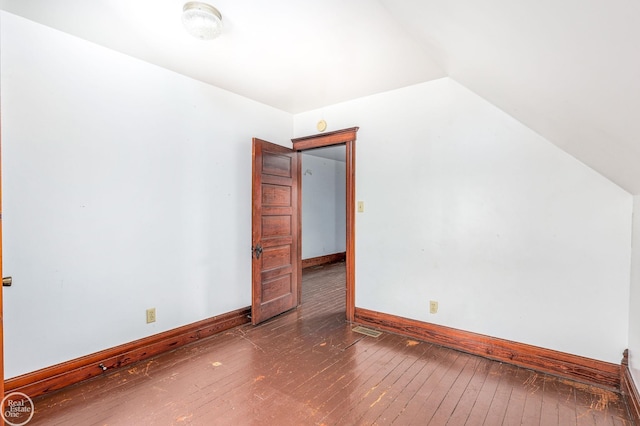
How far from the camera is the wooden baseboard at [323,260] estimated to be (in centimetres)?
646

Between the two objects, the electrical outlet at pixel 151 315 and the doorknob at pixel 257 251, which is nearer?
the electrical outlet at pixel 151 315

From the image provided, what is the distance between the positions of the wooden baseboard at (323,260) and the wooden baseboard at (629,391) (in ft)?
16.0

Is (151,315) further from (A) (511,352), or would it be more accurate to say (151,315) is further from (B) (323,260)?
(B) (323,260)

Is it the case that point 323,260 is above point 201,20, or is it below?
below

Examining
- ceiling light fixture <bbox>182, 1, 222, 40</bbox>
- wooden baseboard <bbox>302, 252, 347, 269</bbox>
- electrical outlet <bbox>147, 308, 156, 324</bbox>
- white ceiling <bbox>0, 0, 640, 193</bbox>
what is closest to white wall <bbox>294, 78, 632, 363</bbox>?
white ceiling <bbox>0, 0, 640, 193</bbox>

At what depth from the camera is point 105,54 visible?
2414mm

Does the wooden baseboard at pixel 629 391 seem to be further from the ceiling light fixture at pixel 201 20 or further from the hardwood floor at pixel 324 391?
the ceiling light fixture at pixel 201 20

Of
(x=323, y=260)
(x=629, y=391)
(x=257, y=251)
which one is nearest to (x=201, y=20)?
(x=257, y=251)

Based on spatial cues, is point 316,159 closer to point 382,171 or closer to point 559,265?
point 382,171

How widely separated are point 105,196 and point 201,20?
154 cm

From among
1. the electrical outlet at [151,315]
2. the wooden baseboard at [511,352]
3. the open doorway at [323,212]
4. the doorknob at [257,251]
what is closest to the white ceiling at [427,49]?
the wooden baseboard at [511,352]

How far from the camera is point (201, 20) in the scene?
1957 mm

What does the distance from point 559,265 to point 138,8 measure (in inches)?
138

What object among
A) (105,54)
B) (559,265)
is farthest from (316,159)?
(559,265)
